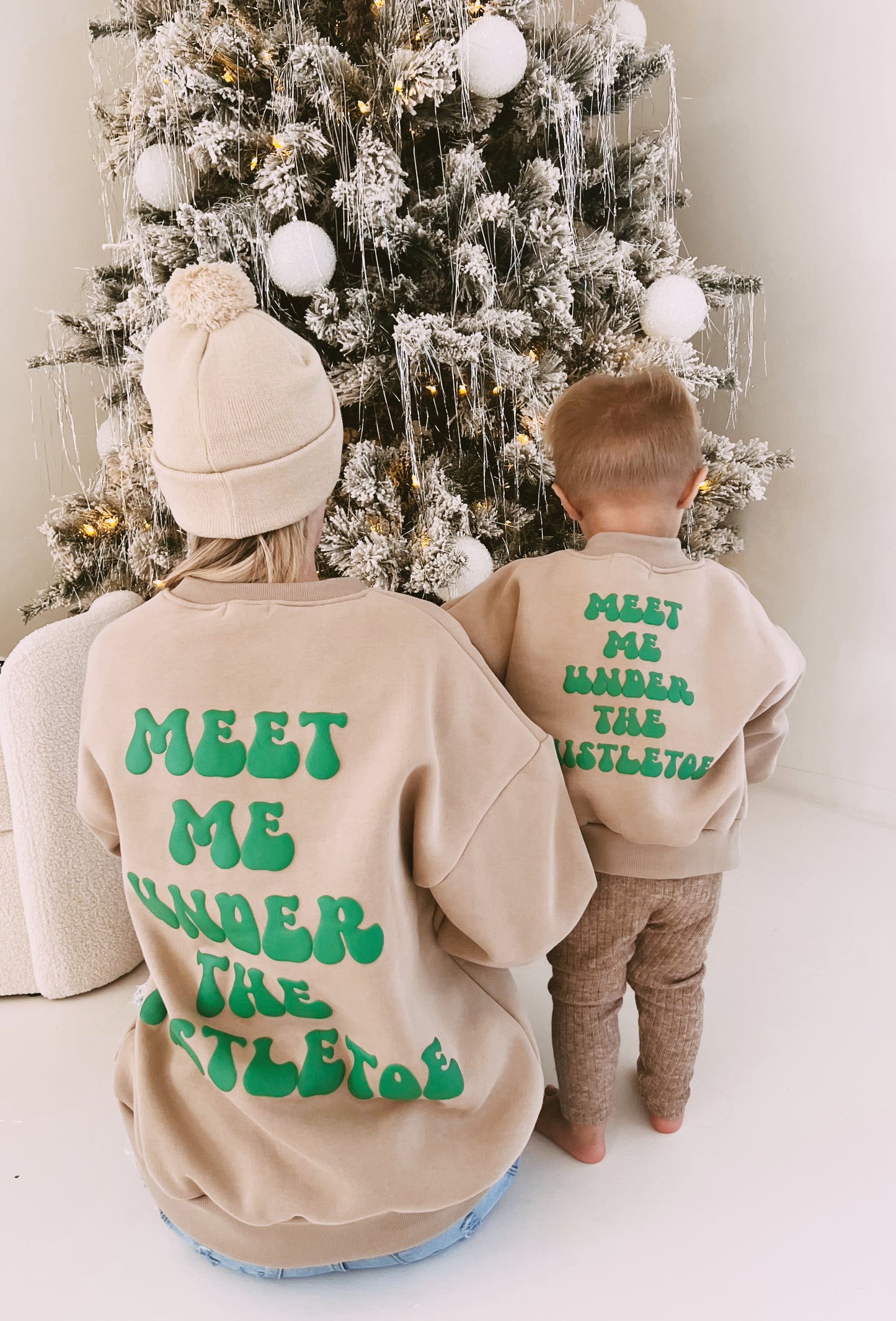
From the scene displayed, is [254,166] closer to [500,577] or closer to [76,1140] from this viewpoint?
[500,577]

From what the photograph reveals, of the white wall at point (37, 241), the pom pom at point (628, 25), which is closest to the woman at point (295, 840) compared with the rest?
the pom pom at point (628, 25)

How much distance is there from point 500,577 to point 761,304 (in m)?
1.40

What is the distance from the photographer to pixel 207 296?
0.77 meters

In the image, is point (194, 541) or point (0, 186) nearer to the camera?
point (194, 541)

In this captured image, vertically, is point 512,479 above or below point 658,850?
above

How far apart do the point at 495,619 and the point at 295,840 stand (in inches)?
14.4

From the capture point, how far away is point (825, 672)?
208cm

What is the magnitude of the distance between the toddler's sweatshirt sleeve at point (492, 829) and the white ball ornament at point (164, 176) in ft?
3.84

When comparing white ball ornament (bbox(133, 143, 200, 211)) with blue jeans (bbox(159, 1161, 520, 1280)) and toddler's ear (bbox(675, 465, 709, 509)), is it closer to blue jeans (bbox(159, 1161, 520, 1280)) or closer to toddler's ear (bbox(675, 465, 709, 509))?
toddler's ear (bbox(675, 465, 709, 509))

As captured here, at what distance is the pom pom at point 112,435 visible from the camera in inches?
70.8

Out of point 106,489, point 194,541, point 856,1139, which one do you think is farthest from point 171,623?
point 106,489

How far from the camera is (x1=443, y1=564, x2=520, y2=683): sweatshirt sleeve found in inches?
40.5

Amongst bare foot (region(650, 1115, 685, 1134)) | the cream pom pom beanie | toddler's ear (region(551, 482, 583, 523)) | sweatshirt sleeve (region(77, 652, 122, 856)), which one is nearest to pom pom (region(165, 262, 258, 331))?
the cream pom pom beanie

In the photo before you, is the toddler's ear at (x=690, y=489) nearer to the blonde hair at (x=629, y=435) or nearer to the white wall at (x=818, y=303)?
the blonde hair at (x=629, y=435)
